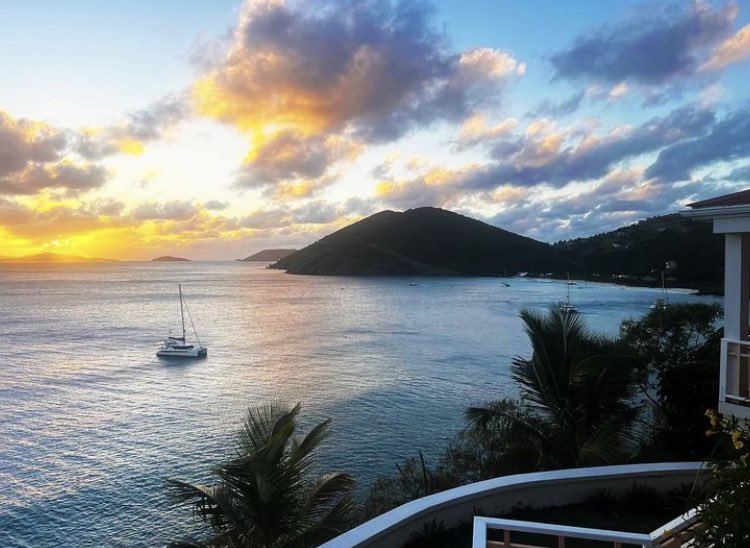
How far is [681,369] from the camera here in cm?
1288

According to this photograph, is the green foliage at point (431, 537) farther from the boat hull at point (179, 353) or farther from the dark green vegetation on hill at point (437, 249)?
the dark green vegetation on hill at point (437, 249)

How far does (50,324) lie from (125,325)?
1031 cm

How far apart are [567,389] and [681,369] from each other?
438cm

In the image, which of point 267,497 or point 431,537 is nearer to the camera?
point 431,537

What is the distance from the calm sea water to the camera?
19.3m

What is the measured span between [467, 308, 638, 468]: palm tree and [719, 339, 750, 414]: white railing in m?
3.32

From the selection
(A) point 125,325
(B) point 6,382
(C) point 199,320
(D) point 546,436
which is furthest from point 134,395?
(C) point 199,320

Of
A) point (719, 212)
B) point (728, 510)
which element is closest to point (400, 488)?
point (719, 212)

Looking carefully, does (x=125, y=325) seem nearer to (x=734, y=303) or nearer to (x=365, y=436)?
(x=365, y=436)

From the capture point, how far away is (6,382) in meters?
38.3

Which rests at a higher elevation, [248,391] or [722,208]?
[722,208]

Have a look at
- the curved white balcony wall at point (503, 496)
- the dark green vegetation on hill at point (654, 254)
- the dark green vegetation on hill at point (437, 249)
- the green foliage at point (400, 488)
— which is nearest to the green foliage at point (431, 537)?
the curved white balcony wall at point (503, 496)

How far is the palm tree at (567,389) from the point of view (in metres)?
10.1

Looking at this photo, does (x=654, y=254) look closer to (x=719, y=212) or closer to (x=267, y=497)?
(x=719, y=212)
